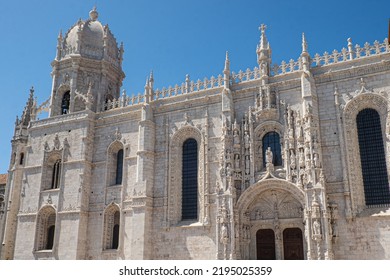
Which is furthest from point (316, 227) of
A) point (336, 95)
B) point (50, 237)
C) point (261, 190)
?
point (50, 237)

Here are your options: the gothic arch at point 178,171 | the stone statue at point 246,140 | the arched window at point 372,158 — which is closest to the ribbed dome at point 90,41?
the gothic arch at point 178,171

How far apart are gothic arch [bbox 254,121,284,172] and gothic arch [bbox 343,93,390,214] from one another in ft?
11.4

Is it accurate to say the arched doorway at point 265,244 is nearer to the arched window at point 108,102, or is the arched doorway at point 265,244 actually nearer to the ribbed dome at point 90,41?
the arched window at point 108,102

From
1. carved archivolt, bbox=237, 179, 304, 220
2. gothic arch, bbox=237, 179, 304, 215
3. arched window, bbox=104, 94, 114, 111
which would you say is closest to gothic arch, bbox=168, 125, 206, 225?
gothic arch, bbox=237, 179, 304, 215

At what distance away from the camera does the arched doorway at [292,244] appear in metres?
20.9

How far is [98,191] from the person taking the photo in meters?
26.8

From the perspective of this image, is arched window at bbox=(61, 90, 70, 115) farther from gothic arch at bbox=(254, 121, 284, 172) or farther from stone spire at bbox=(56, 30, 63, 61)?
gothic arch at bbox=(254, 121, 284, 172)

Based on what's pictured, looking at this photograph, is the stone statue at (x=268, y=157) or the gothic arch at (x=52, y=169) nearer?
the stone statue at (x=268, y=157)

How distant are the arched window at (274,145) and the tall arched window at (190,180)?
4.43 metres

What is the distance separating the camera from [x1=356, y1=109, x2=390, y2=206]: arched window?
65.1 feet

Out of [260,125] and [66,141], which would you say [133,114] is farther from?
[260,125]

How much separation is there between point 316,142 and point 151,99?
11468mm

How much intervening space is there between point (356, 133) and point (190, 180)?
9.77 m
